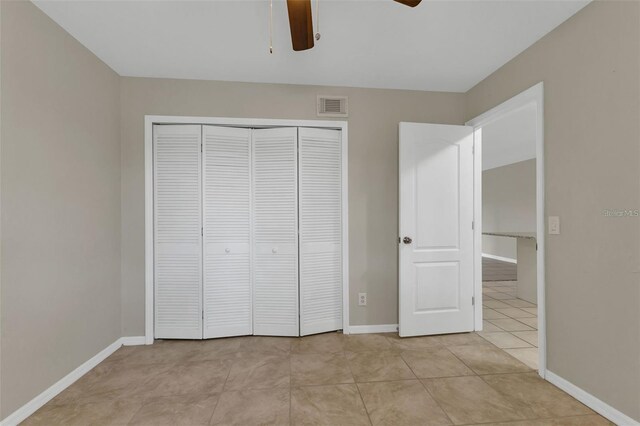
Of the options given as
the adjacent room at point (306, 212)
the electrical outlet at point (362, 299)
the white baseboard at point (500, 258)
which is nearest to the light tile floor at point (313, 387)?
the adjacent room at point (306, 212)

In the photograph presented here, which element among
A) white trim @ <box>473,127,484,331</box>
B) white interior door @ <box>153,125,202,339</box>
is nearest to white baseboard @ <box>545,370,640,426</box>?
white trim @ <box>473,127,484,331</box>

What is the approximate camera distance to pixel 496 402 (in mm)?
1783

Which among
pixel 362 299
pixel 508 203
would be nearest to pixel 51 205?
pixel 362 299

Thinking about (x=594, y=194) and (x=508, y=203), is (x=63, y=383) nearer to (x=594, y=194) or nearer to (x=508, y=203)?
(x=594, y=194)

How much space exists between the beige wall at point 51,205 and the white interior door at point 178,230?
1.25 ft

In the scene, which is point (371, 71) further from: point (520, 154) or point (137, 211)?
point (520, 154)

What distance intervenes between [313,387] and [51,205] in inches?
86.3

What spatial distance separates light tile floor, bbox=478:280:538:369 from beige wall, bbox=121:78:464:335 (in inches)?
40.6

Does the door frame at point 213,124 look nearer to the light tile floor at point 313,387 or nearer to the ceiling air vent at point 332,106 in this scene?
the ceiling air vent at point 332,106

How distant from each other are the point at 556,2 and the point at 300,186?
2.24 meters

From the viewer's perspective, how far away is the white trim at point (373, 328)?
112 inches

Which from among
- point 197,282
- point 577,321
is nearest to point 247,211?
→ point 197,282

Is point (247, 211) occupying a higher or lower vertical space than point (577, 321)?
higher

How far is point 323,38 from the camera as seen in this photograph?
6.88 feet
